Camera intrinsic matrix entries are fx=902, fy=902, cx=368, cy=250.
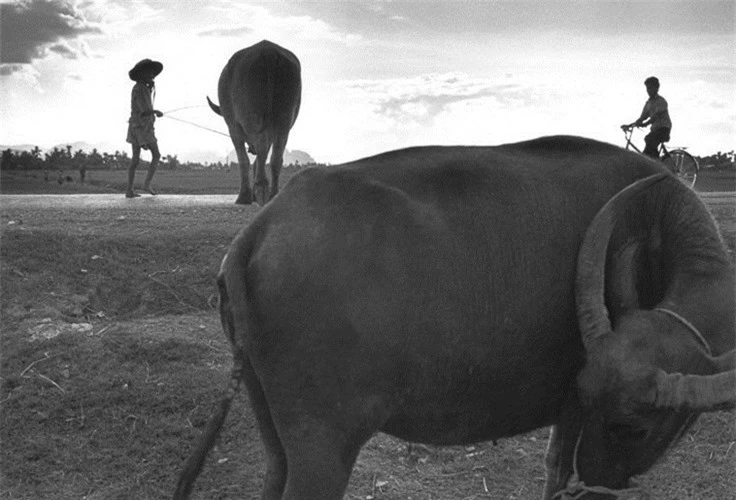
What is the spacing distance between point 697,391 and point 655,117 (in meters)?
14.1

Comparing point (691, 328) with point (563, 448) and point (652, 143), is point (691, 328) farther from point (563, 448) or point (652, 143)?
point (652, 143)

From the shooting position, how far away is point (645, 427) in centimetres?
352

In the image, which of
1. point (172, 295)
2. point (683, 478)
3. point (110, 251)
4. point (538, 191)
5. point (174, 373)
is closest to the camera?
point (538, 191)

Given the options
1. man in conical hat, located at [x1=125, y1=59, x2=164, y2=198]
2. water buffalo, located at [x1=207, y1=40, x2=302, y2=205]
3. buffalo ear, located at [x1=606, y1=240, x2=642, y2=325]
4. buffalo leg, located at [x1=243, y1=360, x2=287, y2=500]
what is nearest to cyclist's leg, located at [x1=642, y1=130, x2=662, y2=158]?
water buffalo, located at [x1=207, y1=40, x2=302, y2=205]

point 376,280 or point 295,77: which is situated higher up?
point 295,77

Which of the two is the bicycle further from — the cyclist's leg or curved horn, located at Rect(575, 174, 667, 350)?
curved horn, located at Rect(575, 174, 667, 350)

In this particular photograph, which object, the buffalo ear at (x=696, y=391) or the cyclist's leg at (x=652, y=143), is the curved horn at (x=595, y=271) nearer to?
the buffalo ear at (x=696, y=391)

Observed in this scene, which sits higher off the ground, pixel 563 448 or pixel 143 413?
pixel 563 448

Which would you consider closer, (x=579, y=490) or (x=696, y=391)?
(x=696, y=391)

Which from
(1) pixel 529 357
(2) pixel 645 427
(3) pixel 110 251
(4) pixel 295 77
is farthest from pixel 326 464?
(4) pixel 295 77

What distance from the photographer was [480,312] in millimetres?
3500

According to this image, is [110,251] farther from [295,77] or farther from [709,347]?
[709,347]

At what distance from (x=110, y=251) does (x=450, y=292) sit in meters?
5.99

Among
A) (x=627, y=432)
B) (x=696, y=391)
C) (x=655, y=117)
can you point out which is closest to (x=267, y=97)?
(x=655, y=117)
